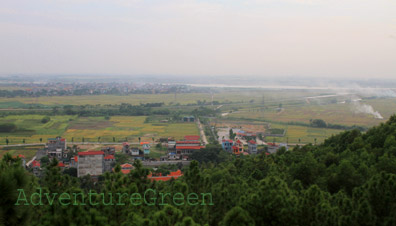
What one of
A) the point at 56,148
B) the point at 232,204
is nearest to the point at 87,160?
the point at 56,148

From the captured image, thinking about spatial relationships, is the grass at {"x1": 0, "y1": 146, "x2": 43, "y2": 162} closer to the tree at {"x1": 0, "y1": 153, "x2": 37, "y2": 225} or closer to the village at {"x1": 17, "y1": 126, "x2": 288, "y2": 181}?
the village at {"x1": 17, "y1": 126, "x2": 288, "y2": 181}

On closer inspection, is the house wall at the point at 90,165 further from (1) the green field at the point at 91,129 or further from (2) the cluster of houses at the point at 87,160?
(1) the green field at the point at 91,129

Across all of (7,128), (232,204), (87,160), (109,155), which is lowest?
(7,128)

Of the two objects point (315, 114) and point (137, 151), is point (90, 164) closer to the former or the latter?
point (137, 151)

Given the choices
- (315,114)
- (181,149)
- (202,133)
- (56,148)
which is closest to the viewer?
(56,148)

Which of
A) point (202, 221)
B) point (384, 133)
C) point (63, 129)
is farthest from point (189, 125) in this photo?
point (202, 221)

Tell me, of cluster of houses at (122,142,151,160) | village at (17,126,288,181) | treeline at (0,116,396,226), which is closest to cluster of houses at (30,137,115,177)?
village at (17,126,288,181)

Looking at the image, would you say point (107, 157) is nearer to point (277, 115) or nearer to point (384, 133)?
point (384, 133)

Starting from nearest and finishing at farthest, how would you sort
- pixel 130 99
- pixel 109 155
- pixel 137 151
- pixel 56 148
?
pixel 109 155, pixel 56 148, pixel 137 151, pixel 130 99
